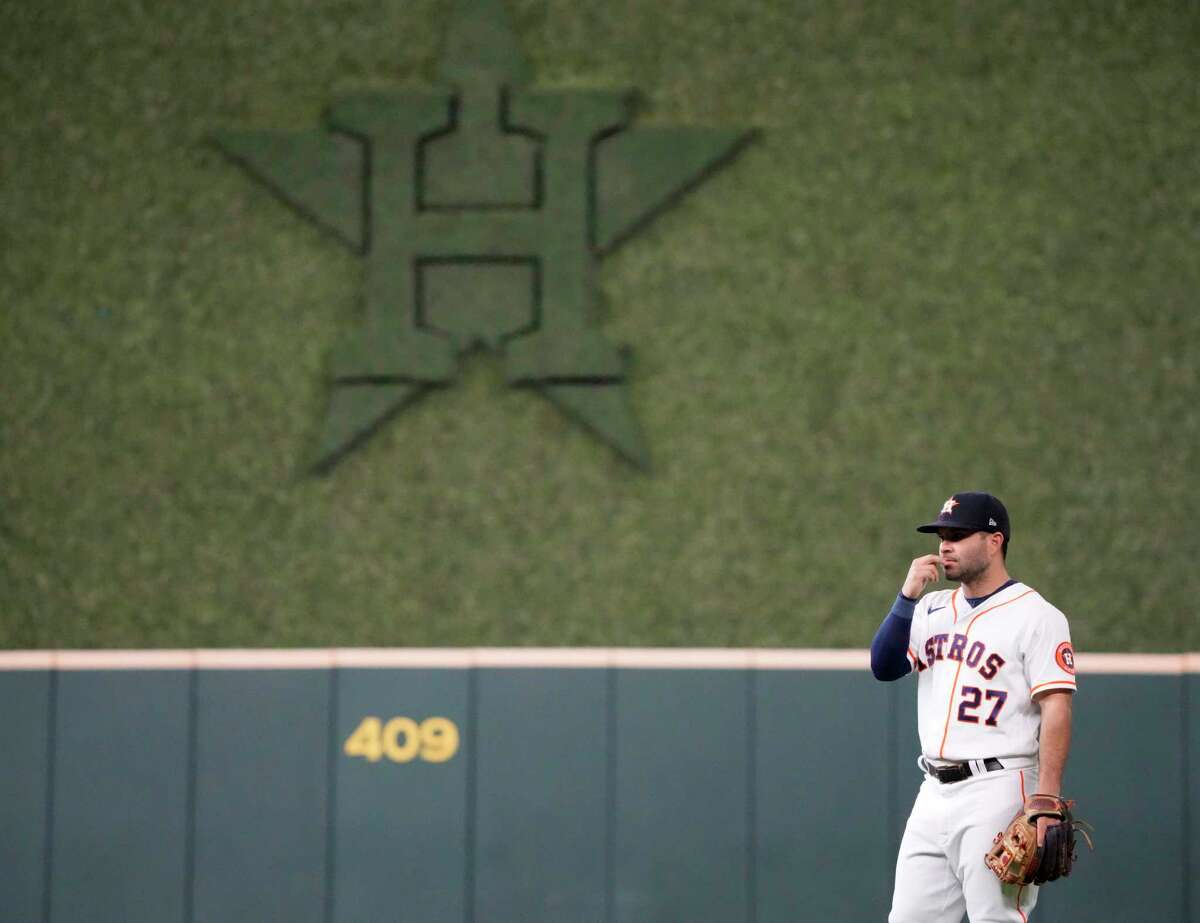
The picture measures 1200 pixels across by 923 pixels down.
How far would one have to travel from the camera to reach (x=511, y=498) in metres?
5.94

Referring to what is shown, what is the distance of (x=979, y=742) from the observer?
4379 millimetres

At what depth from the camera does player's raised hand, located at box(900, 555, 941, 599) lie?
175 inches

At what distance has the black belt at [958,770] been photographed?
436 centimetres

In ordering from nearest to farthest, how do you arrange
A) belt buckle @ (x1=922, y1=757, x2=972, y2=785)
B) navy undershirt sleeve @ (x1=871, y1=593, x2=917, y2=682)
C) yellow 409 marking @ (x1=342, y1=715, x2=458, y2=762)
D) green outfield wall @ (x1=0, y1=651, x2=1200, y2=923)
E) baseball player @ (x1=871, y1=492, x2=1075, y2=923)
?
baseball player @ (x1=871, y1=492, x2=1075, y2=923) → belt buckle @ (x1=922, y1=757, x2=972, y2=785) → navy undershirt sleeve @ (x1=871, y1=593, x2=917, y2=682) → green outfield wall @ (x1=0, y1=651, x2=1200, y2=923) → yellow 409 marking @ (x1=342, y1=715, x2=458, y2=762)

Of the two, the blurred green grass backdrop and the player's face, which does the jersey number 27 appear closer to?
the player's face

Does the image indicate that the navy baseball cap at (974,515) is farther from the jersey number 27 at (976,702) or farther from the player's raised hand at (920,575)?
the jersey number 27 at (976,702)

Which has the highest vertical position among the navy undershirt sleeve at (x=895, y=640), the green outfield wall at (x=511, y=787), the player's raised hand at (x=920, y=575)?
the player's raised hand at (x=920, y=575)

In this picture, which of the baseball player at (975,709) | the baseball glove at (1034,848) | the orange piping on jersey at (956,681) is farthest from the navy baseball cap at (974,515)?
the baseball glove at (1034,848)

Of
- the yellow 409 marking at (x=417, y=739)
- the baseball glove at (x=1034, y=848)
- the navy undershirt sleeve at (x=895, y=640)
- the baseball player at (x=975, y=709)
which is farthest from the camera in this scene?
the yellow 409 marking at (x=417, y=739)

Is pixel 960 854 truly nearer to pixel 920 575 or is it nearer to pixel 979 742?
pixel 979 742

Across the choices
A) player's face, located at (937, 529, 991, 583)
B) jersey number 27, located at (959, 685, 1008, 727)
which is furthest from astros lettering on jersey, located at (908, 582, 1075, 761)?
player's face, located at (937, 529, 991, 583)

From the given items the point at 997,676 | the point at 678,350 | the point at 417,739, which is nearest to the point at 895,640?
the point at 997,676

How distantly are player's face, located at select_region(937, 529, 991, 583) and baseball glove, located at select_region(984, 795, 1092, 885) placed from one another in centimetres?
68

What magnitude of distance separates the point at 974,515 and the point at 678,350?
180 centimetres
